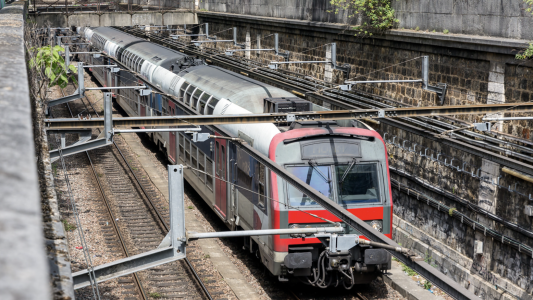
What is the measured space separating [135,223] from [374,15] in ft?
28.0

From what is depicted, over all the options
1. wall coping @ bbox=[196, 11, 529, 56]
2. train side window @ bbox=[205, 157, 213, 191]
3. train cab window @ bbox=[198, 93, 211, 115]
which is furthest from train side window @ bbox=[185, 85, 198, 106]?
wall coping @ bbox=[196, 11, 529, 56]

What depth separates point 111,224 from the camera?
49.1 feet

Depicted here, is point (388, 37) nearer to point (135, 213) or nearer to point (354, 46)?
point (354, 46)

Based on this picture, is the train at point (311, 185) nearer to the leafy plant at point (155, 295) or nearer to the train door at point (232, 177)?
the train door at point (232, 177)

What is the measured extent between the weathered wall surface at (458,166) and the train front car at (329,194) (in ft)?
7.73

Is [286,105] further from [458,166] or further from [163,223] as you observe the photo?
[163,223]

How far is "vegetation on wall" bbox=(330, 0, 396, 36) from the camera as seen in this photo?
16.7 metres

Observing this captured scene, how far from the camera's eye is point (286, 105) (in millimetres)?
11047

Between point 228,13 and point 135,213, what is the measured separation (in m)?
18.1

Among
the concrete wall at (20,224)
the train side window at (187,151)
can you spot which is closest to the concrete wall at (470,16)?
the train side window at (187,151)

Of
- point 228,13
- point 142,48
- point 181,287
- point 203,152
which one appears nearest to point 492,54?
point 203,152

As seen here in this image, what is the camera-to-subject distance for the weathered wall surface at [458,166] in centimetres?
1129

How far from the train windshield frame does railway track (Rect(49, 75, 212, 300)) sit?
8.14ft

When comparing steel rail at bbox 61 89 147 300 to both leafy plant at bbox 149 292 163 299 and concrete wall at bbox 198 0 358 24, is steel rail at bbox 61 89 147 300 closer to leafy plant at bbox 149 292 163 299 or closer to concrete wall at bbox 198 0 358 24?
leafy plant at bbox 149 292 163 299
